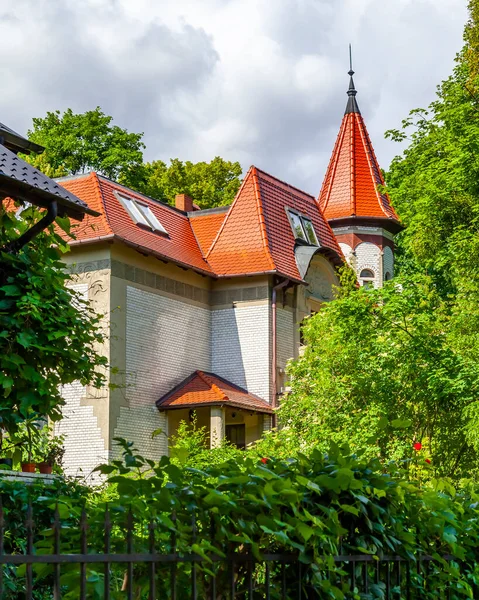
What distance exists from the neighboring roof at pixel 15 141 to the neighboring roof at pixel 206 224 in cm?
1827

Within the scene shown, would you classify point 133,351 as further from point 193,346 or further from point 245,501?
point 245,501

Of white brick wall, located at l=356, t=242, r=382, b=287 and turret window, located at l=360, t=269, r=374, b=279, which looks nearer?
turret window, located at l=360, t=269, r=374, b=279

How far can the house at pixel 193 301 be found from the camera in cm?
2747

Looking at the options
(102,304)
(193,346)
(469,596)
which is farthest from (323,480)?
(193,346)

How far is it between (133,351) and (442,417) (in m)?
11.7

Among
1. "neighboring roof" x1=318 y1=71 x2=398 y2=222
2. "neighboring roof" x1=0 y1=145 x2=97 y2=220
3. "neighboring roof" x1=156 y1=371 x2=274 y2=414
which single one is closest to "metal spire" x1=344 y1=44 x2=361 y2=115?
"neighboring roof" x1=318 y1=71 x2=398 y2=222

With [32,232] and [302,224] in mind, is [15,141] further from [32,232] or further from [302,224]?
[302,224]

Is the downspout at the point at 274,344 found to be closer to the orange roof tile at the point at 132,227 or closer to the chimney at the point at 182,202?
the orange roof tile at the point at 132,227

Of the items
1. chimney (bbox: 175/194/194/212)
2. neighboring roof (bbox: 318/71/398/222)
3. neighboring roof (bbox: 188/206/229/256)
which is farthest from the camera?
neighboring roof (bbox: 318/71/398/222)

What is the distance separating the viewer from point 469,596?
5.51 meters

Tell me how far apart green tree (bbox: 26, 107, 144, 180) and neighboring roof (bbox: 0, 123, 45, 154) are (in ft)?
90.2

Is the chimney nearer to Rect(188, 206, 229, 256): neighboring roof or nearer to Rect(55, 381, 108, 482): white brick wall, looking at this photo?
Rect(188, 206, 229, 256): neighboring roof

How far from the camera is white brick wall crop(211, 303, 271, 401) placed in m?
30.8

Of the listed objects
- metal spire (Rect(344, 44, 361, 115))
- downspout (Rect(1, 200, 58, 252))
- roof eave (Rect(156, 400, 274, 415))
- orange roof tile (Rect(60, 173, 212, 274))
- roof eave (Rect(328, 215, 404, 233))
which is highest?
metal spire (Rect(344, 44, 361, 115))
